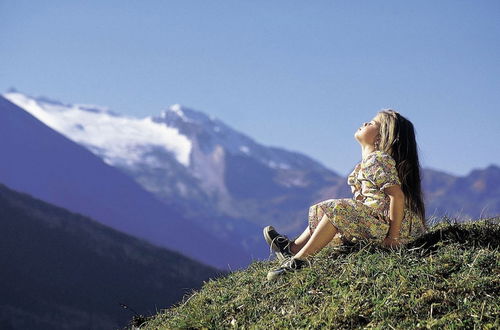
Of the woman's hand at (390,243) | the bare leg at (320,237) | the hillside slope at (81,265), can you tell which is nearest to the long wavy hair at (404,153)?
the woman's hand at (390,243)

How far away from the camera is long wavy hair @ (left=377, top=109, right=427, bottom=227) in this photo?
9156 millimetres

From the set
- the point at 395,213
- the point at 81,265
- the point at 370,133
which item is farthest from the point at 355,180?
the point at 81,265

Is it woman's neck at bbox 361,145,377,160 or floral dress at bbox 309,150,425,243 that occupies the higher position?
woman's neck at bbox 361,145,377,160

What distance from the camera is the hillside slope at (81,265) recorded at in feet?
225

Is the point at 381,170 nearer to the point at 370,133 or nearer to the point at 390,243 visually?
the point at 370,133

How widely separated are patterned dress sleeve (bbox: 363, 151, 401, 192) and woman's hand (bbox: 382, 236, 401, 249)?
0.57m

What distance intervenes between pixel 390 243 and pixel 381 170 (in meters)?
0.85

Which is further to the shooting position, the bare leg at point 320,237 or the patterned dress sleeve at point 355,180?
the patterned dress sleeve at point 355,180

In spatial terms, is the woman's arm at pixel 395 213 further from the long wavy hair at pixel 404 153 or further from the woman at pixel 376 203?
the long wavy hair at pixel 404 153

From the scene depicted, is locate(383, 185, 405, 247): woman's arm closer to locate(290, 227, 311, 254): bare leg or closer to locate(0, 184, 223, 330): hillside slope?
locate(290, 227, 311, 254): bare leg

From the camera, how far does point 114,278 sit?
74.7m

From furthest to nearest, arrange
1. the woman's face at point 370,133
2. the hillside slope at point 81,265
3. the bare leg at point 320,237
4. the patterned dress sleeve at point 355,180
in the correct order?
the hillside slope at point 81,265
the patterned dress sleeve at point 355,180
the woman's face at point 370,133
the bare leg at point 320,237

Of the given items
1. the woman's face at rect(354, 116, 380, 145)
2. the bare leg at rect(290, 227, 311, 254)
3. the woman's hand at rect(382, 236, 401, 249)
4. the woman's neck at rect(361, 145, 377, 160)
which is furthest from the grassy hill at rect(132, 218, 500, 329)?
the woman's face at rect(354, 116, 380, 145)

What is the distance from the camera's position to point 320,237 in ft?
28.7
